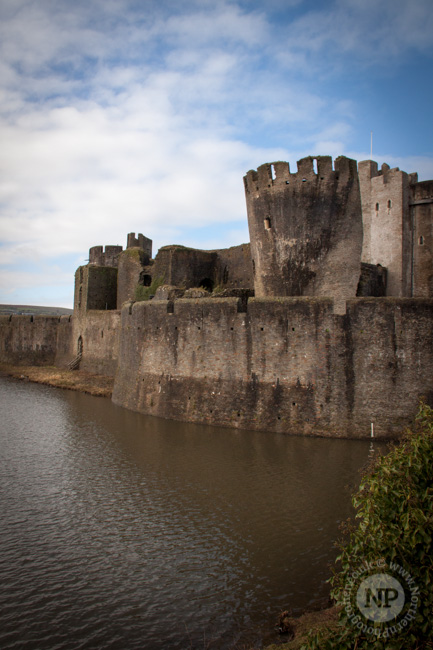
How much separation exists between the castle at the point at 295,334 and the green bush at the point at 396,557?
9.24 m

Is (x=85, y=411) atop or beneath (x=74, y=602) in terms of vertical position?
atop

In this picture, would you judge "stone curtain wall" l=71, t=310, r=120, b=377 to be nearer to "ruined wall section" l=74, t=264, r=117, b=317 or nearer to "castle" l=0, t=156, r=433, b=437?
"ruined wall section" l=74, t=264, r=117, b=317

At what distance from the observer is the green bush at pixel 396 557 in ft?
10.9

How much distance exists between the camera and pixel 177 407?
15602mm

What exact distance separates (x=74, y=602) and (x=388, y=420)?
29.9 feet

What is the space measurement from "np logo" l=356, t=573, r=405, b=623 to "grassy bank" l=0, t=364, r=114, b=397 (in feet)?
59.9

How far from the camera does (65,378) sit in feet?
81.8

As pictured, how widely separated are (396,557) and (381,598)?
1.01 ft

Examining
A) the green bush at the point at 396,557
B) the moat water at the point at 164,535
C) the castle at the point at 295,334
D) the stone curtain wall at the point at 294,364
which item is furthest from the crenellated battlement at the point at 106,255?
the green bush at the point at 396,557

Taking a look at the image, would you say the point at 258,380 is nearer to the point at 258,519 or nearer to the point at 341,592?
the point at 258,519

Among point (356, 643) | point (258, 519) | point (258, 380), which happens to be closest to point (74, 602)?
point (258, 519)

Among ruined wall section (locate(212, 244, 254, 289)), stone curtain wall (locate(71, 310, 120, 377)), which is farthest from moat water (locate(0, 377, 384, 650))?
→ ruined wall section (locate(212, 244, 254, 289))

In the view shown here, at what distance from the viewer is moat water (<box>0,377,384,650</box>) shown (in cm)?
553

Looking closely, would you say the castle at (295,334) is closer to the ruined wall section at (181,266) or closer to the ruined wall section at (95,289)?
the ruined wall section at (181,266)
